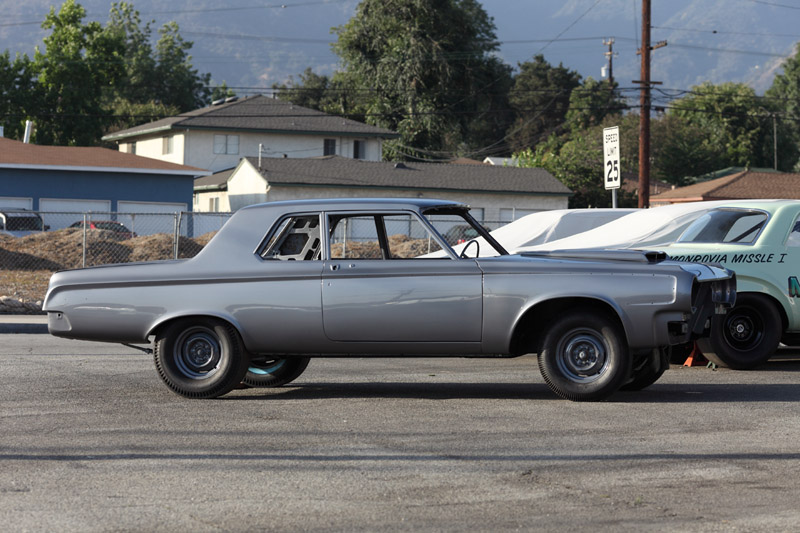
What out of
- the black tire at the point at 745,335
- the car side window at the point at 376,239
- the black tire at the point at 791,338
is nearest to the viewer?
the car side window at the point at 376,239

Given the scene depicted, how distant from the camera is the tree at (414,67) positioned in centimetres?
7044

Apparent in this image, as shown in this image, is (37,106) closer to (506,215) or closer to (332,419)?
(506,215)

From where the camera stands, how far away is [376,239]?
12.3m

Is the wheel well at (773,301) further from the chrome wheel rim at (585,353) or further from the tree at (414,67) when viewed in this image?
the tree at (414,67)

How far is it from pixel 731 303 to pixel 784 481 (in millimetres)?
3387

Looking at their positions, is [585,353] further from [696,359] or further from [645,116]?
[645,116]

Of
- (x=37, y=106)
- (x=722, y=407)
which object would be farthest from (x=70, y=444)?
(x=37, y=106)

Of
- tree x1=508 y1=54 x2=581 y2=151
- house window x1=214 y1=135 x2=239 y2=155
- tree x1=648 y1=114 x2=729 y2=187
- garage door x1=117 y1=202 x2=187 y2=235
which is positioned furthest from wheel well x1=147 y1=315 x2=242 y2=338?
tree x1=508 y1=54 x2=581 y2=151

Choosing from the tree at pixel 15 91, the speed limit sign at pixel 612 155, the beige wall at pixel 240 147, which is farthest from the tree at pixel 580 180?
the speed limit sign at pixel 612 155

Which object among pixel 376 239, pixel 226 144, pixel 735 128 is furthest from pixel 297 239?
pixel 735 128

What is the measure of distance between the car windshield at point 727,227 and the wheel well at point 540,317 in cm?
364

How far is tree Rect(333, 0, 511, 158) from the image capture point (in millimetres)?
70438

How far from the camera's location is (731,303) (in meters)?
9.66

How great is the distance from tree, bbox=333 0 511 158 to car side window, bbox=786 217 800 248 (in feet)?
190
